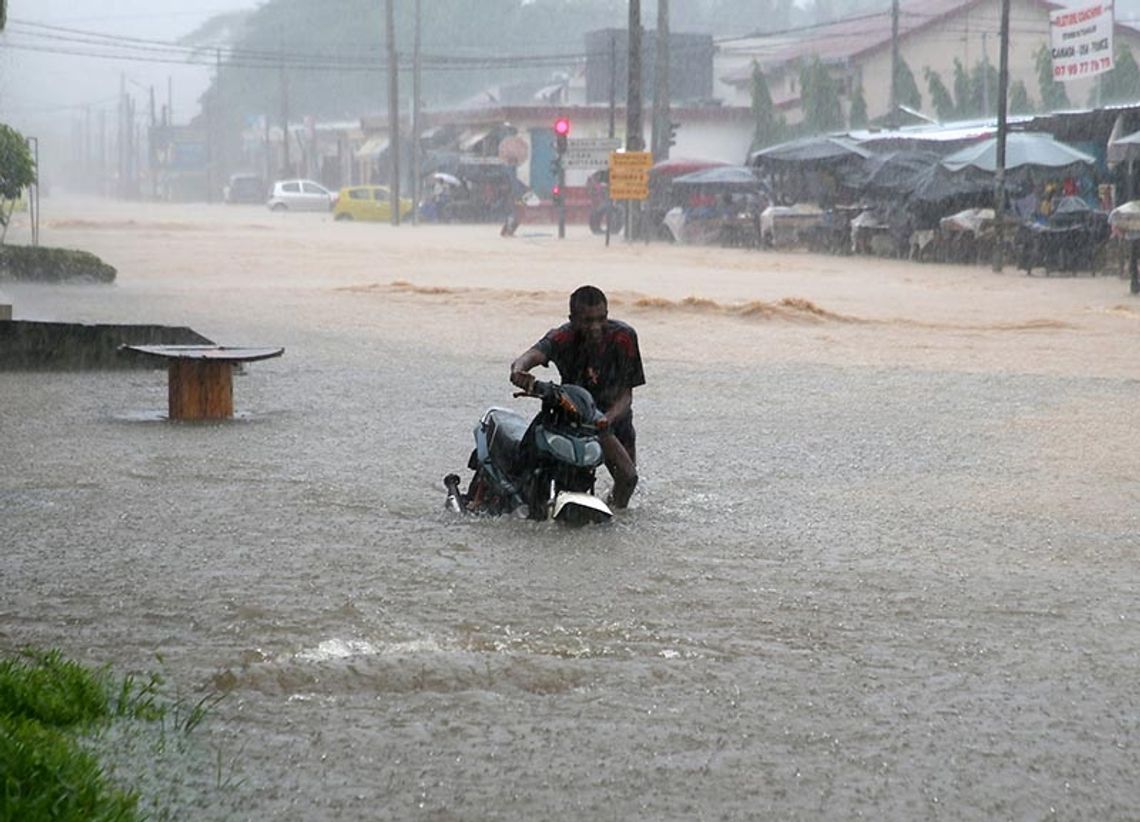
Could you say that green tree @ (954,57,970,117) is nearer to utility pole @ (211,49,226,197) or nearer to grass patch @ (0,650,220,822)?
grass patch @ (0,650,220,822)

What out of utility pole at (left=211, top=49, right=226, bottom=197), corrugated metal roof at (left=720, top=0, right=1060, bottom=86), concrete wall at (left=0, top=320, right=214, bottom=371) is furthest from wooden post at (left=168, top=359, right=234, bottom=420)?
utility pole at (left=211, top=49, right=226, bottom=197)

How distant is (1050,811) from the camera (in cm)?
454

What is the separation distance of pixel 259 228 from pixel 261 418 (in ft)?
129

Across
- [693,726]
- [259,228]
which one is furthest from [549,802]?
[259,228]

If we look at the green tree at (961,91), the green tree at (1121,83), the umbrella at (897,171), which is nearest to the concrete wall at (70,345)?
the umbrella at (897,171)

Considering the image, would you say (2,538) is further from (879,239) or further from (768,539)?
(879,239)

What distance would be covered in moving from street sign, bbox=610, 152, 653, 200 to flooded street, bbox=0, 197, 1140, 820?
85.6 ft

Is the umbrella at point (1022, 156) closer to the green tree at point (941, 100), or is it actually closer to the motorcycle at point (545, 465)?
the motorcycle at point (545, 465)

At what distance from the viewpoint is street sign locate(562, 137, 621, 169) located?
47906 mm

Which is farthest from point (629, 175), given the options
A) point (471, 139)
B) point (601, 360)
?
point (601, 360)

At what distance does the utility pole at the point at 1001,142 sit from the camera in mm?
28781

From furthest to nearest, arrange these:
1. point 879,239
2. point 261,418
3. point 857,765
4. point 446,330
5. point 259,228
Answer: point 259,228
point 879,239
point 446,330
point 261,418
point 857,765

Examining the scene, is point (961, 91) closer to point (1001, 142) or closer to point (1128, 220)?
point (1001, 142)

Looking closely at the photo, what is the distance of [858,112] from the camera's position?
198ft
